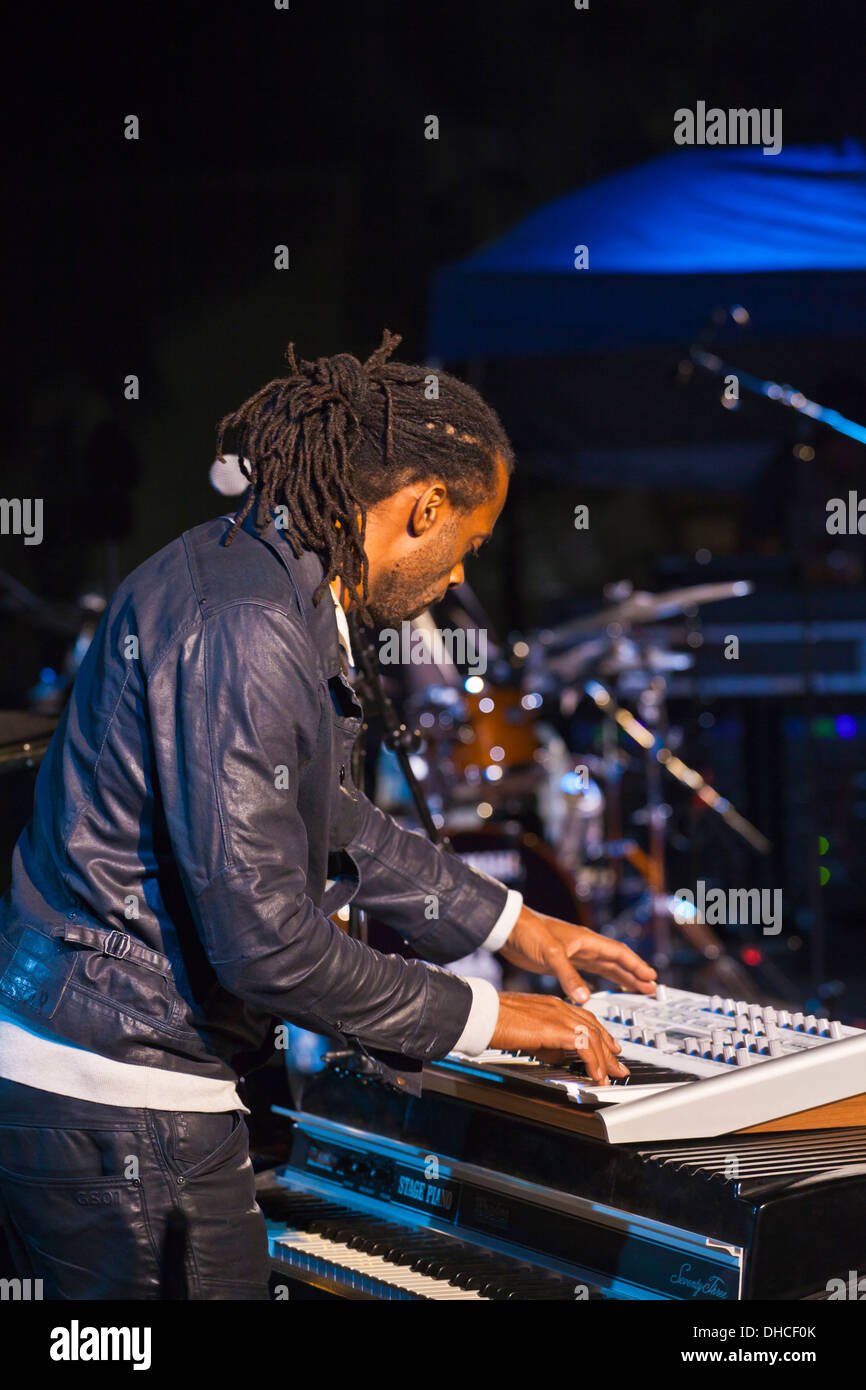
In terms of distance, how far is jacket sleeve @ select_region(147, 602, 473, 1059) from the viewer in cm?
159

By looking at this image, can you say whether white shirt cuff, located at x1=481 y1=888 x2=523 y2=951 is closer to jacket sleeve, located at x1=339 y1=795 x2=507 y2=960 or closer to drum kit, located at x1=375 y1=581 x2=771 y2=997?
jacket sleeve, located at x1=339 y1=795 x2=507 y2=960

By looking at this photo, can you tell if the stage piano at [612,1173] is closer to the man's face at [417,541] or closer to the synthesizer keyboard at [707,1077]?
the synthesizer keyboard at [707,1077]

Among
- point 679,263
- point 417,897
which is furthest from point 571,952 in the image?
point 679,263

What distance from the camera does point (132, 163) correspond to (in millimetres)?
8398

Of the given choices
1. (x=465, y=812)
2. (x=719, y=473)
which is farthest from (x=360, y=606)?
(x=719, y=473)

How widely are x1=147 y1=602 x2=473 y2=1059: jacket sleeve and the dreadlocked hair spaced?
175 mm

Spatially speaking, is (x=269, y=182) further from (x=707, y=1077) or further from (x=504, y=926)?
(x=707, y=1077)

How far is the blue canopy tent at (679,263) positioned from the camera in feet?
14.4

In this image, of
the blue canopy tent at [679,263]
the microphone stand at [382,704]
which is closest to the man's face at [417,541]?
the microphone stand at [382,704]

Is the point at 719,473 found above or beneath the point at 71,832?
above

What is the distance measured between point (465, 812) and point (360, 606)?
4.58m

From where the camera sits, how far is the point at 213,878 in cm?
159

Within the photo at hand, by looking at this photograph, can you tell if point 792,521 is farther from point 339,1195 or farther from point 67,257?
point 339,1195

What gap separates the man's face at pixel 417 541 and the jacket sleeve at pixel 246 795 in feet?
0.88
